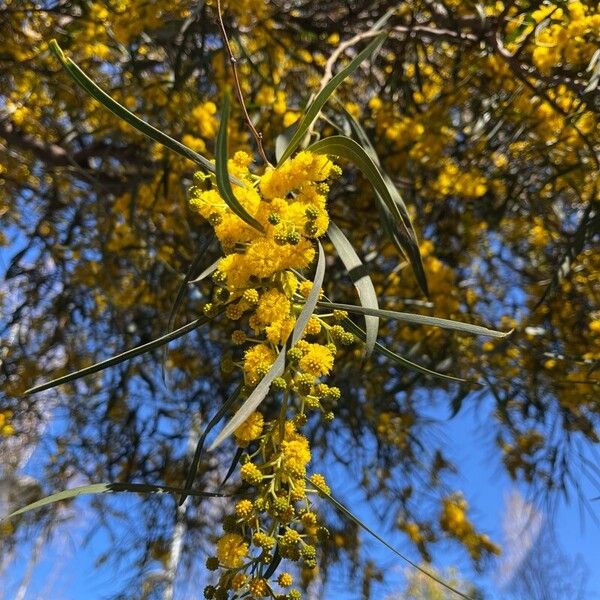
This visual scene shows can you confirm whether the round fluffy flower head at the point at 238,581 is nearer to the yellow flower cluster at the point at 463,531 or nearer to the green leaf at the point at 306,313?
the green leaf at the point at 306,313

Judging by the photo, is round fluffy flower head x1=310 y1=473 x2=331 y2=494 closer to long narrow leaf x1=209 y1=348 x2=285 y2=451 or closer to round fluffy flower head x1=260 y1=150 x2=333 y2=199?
long narrow leaf x1=209 y1=348 x2=285 y2=451

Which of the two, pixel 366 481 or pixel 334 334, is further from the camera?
pixel 366 481

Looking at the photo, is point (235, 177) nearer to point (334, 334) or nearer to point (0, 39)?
point (334, 334)

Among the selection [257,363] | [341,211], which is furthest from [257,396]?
[341,211]

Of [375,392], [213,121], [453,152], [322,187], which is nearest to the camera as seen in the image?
[322,187]

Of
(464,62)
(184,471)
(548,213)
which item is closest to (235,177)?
(464,62)

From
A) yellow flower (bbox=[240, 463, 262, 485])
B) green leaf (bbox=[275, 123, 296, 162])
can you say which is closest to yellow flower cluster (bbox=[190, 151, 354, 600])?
yellow flower (bbox=[240, 463, 262, 485])
